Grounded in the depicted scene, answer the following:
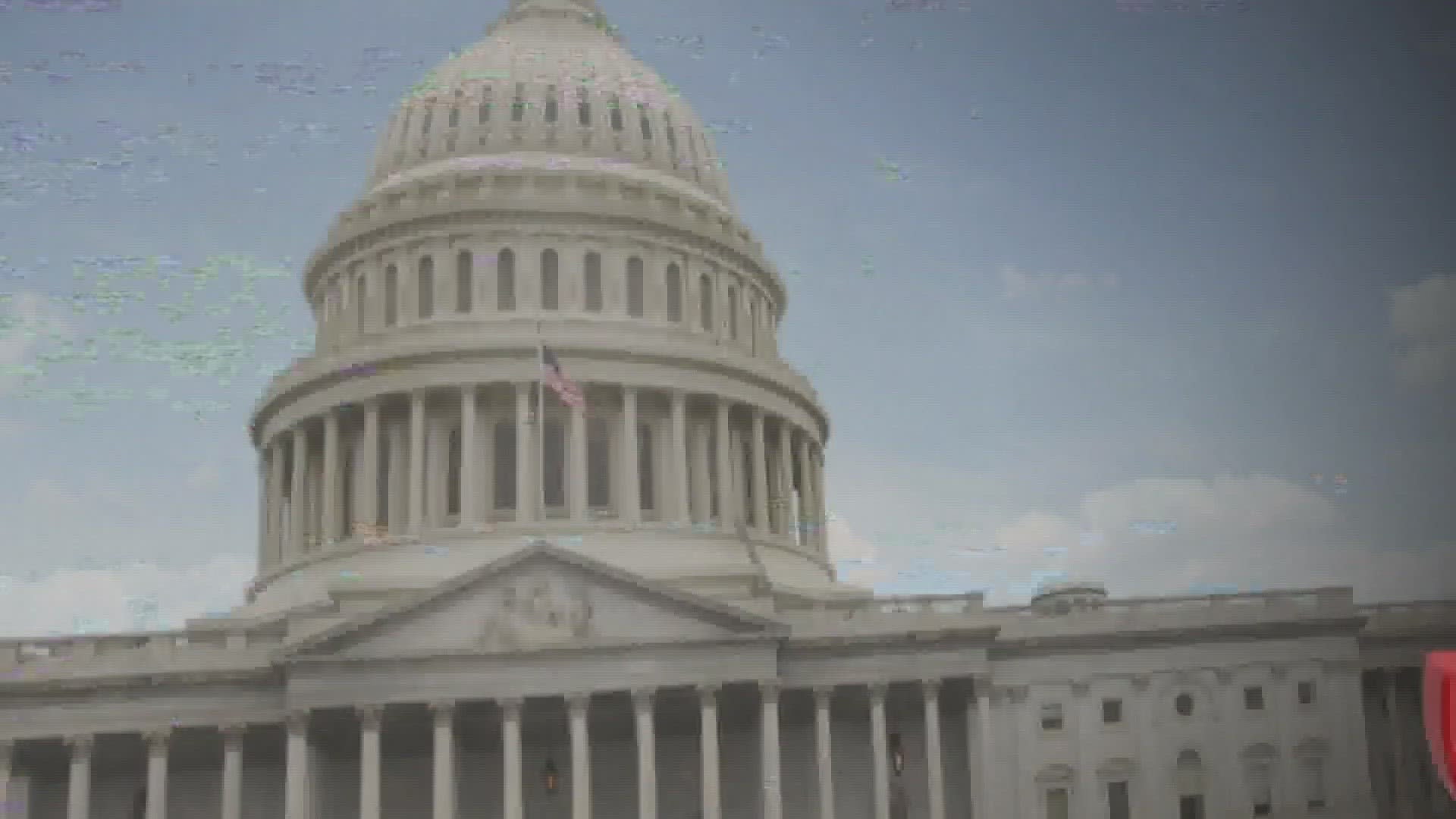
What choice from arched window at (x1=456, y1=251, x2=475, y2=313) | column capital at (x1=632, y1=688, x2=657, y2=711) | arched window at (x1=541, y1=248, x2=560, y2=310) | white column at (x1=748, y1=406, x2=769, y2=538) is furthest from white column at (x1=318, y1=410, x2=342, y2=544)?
column capital at (x1=632, y1=688, x2=657, y2=711)

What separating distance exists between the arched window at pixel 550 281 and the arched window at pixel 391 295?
6916mm

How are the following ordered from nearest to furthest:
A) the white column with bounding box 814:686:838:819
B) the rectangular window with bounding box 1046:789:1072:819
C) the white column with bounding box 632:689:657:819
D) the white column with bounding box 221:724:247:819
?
the white column with bounding box 632:689:657:819
the white column with bounding box 221:724:247:819
the white column with bounding box 814:686:838:819
the rectangular window with bounding box 1046:789:1072:819

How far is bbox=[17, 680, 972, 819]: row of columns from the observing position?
51.5m

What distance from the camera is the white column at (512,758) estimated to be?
2028 inches

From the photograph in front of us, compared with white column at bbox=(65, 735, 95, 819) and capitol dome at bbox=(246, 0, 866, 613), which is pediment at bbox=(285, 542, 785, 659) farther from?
white column at bbox=(65, 735, 95, 819)

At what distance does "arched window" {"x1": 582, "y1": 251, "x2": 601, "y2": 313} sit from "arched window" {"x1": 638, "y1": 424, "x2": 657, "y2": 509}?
20.8ft

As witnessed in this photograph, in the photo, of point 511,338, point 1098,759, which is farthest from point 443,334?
point 1098,759

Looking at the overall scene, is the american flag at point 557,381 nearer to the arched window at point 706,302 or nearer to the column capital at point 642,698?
the arched window at point 706,302

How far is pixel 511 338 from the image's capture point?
67.6m

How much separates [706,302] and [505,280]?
33.1 ft

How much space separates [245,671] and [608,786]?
13753 millimetres

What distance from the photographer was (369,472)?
66.6 m

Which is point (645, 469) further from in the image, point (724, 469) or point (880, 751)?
point (880, 751)

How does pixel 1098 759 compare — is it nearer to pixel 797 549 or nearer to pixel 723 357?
pixel 797 549
